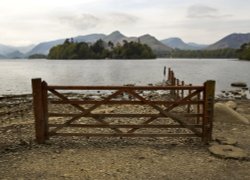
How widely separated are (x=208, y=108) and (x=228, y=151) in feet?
5.32

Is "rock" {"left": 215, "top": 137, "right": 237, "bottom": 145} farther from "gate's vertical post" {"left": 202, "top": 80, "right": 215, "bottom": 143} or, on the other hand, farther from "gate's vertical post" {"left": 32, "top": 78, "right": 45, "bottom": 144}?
"gate's vertical post" {"left": 32, "top": 78, "right": 45, "bottom": 144}

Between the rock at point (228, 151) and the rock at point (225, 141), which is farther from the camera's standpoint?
the rock at point (225, 141)

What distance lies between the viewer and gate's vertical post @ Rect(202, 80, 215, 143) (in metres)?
11.7

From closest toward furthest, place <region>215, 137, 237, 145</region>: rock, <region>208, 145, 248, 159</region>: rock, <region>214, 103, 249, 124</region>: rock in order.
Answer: <region>208, 145, 248, 159</region>: rock
<region>215, 137, 237, 145</region>: rock
<region>214, 103, 249, 124</region>: rock

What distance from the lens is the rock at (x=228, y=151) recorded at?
35.0 feet

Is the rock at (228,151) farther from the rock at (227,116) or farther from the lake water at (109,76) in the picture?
the lake water at (109,76)

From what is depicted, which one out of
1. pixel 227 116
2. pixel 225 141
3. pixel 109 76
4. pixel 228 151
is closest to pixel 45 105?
pixel 228 151

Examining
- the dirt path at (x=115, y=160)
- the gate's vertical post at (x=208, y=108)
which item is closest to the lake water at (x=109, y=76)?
the dirt path at (x=115, y=160)

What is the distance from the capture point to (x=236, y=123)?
1689 cm

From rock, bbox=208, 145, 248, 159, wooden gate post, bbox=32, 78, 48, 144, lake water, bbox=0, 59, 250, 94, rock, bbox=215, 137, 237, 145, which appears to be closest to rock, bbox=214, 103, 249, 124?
rock, bbox=215, 137, 237, 145

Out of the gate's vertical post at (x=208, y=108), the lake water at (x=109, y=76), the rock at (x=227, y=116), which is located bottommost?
the lake water at (x=109, y=76)

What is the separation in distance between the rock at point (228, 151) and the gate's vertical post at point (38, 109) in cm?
579

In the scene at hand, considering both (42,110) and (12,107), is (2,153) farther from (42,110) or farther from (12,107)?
(12,107)

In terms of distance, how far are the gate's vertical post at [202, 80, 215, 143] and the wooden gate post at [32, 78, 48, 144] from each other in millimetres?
5551
